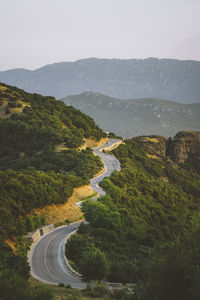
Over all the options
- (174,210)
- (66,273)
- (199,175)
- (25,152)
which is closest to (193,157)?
(199,175)

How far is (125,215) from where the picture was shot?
3453 cm

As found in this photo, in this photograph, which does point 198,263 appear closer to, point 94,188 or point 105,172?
point 94,188

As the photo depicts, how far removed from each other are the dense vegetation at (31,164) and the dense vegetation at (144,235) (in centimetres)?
437

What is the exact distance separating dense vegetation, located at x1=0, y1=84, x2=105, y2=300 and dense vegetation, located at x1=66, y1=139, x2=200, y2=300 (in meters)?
4.37

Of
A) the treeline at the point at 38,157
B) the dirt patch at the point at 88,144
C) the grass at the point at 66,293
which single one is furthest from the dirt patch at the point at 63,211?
the dirt patch at the point at 88,144

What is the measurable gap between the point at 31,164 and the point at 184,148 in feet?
188

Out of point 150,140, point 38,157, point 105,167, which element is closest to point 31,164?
point 38,157

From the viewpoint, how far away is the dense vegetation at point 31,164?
61.5 ft

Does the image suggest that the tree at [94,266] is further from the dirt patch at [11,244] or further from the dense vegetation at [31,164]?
the dirt patch at [11,244]

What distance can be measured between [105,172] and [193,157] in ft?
161

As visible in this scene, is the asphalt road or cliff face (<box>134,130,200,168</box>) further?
cliff face (<box>134,130,200,168</box>)

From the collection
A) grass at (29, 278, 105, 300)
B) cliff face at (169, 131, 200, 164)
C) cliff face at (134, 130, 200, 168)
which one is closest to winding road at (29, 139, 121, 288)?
grass at (29, 278, 105, 300)

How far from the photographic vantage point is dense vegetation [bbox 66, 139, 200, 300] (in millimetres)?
14812

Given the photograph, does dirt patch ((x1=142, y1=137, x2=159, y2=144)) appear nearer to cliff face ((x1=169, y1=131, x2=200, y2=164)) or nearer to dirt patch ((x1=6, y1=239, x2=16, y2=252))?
cliff face ((x1=169, y1=131, x2=200, y2=164))
